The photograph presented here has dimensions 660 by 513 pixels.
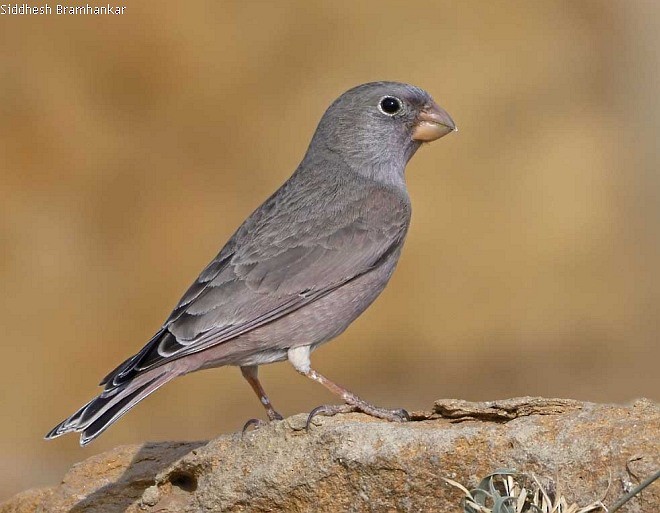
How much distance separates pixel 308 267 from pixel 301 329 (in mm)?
353

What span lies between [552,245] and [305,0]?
3.16 m

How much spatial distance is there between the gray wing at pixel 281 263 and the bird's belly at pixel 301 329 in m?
0.05

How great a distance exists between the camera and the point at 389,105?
758 cm

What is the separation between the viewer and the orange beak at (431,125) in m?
7.55

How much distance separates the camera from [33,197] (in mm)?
11672

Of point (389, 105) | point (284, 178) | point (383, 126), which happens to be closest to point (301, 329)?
point (383, 126)

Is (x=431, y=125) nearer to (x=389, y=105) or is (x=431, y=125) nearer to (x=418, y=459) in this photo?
(x=389, y=105)

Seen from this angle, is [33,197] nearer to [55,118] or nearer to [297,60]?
[55,118]

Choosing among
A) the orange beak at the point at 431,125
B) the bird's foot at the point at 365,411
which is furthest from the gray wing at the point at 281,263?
the bird's foot at the point at 365,411

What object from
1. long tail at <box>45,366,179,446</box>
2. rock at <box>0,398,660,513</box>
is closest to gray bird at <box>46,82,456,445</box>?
long tail at <box>45,366,179,446</box>

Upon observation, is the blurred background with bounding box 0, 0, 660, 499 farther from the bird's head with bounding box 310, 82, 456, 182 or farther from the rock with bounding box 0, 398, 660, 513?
the rock with bounding box 0, 398, 660, 513

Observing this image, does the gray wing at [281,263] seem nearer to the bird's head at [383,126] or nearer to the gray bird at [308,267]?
the gray bird at [308,267]

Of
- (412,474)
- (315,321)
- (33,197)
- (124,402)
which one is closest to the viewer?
(412,474)

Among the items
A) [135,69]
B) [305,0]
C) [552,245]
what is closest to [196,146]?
[135,69]
